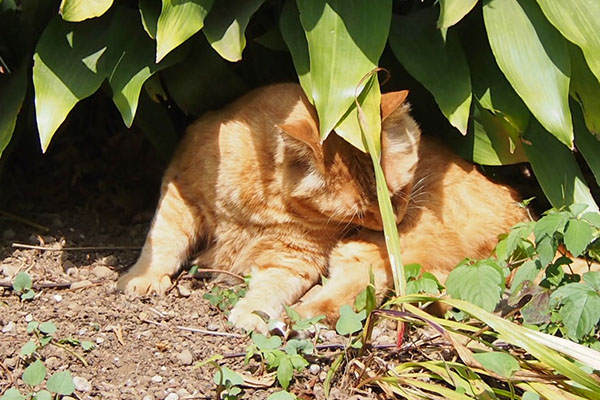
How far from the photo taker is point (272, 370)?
243 cm

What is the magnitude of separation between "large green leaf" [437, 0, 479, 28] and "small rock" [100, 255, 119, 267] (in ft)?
5.35

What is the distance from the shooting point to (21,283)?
2859mm

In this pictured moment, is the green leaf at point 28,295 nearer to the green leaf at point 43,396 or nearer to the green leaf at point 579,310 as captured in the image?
the green leaf at point 43,396

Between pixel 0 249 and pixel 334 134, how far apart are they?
147cm

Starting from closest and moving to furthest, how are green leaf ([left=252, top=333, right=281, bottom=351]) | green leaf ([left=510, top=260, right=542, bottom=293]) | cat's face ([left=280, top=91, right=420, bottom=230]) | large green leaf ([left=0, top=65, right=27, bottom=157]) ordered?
green leaf ([left=252, top=333, right=281, bottom=351]) → green leaf ([left=510, top=260, right=542, bottom=293]) → cat's face ([left=280, top=91, right=420, bottom=230]) → large green leaf ([left=0, top=65, right=27, bottom=157])

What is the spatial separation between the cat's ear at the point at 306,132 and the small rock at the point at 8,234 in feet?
4.48

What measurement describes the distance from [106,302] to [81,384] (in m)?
0.55

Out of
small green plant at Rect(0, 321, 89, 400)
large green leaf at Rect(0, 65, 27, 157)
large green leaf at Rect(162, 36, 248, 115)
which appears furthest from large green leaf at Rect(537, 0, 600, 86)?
large green leaf at Rect(0, 65, 27, 157)

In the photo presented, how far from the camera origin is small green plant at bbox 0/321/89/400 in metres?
2.22

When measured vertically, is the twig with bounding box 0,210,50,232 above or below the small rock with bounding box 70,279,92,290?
above

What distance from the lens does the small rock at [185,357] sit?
8.24 feet

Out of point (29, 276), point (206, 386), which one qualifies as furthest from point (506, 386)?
point (29, 276)

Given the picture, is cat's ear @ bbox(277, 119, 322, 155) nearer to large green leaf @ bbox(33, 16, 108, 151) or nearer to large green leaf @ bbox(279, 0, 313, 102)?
large green leaf @ bbox(279, 0, 313, 102)

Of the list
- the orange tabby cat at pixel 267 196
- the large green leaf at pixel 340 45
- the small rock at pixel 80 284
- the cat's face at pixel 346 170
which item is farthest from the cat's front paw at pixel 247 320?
the large green leaf at pixel 340 45
